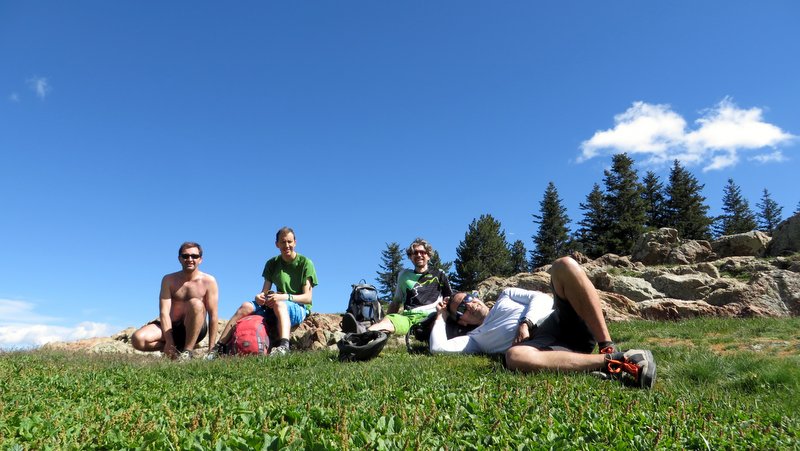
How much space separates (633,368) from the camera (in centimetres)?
452

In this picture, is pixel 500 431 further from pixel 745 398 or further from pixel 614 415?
pixel 745 398

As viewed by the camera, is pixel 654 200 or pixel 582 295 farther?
pixel 654 200

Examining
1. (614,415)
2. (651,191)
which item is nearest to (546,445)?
(614,415)

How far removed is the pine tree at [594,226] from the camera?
55.0 meters

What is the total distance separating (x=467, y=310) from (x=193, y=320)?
4.56 metres

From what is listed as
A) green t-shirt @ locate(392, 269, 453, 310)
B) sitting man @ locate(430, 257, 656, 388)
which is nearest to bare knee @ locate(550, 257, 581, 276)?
sitting man @ locate(430, 257, 656, 388)

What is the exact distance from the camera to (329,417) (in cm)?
295

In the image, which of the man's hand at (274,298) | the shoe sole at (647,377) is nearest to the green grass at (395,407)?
the shoe sole at (647,377)

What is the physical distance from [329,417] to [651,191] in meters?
67.1

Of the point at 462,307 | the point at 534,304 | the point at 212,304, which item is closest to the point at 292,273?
the point at 212,304

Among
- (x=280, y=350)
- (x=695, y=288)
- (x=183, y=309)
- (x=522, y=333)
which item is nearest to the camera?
(x=522, y=333)

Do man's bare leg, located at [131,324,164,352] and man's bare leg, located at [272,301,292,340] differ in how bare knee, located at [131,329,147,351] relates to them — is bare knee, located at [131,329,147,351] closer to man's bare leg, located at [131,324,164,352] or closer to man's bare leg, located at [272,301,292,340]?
man's bare leg, located at [131,324,164,352]

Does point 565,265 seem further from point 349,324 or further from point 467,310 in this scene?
point 349,324

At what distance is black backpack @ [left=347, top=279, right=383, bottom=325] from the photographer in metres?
9.12
